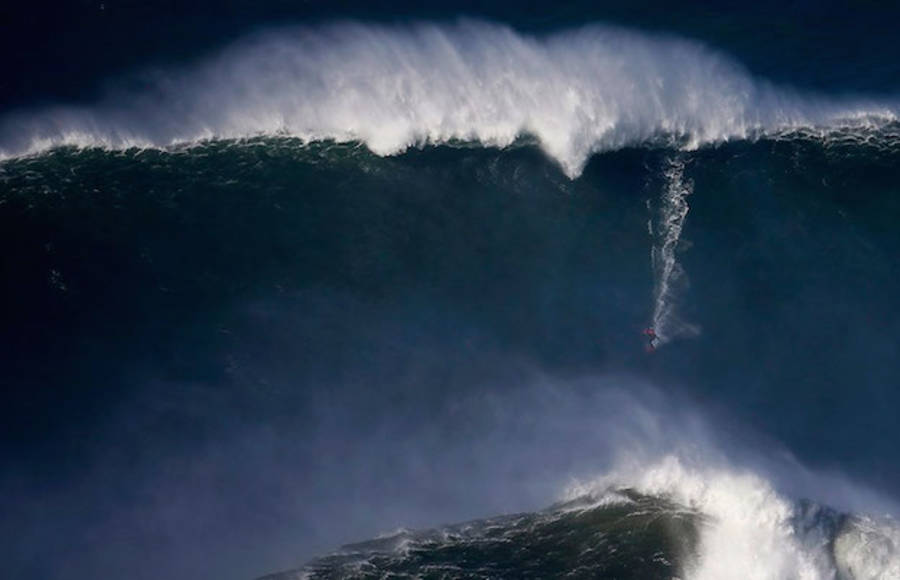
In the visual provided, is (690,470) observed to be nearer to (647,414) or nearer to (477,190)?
(647,414)

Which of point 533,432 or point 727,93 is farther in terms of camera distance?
point 727,93

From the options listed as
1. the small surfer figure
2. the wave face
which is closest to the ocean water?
the wave face

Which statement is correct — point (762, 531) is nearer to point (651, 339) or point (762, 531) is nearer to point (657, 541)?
point (657, 541)

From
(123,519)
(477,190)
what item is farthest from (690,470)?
(123,519)

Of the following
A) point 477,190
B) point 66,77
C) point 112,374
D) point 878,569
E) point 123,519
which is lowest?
point 878,569

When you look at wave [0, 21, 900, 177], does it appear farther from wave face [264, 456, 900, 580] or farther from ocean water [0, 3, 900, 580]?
wave face [264, 456, 900, 580]

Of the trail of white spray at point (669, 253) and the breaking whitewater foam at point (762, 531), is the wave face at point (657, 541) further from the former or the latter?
the trail of white spray at point (669, 253)

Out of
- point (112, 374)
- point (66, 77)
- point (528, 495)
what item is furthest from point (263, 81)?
point (528, 495)

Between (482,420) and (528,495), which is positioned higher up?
(482,420)
